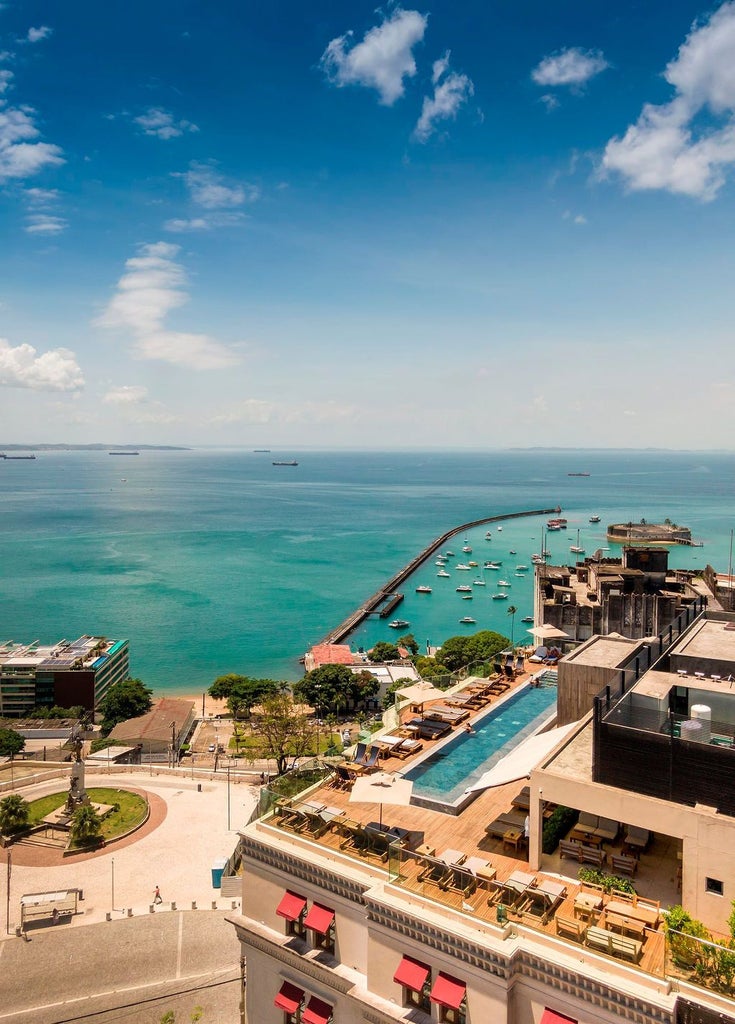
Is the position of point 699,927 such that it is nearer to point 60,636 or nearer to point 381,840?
point 381,840

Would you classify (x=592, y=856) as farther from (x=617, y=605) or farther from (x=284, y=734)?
(x=617, y=605)

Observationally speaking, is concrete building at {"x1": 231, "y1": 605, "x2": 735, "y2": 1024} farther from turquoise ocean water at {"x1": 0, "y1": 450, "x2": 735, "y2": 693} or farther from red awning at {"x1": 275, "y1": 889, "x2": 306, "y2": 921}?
turquoise ocean water at {"x1": 0, "y1": 450, "x2": 735, "y2": 693}

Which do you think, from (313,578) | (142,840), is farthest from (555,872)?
(313,578)

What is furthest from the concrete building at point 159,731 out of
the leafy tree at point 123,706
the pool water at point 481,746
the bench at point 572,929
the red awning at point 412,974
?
the bench at point 572,929

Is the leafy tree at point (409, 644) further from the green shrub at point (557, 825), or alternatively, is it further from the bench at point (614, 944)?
the bench at point (614, 944)

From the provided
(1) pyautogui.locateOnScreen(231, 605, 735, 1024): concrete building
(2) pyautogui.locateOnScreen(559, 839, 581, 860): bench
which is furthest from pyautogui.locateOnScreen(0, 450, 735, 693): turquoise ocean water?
(2) pyautogui.locateOnScreen(559, 839, 581, 860): bench
